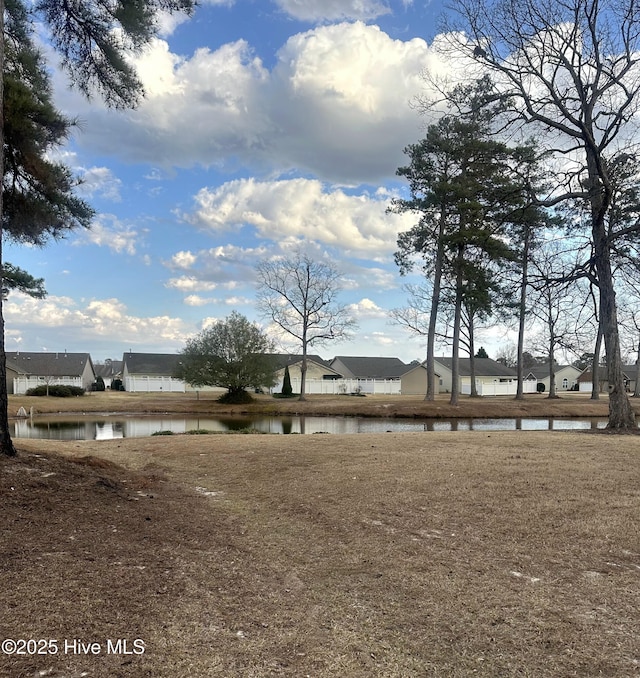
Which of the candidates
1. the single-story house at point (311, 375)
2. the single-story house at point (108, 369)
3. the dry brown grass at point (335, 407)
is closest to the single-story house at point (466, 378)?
the single-story house at point (311, 375)

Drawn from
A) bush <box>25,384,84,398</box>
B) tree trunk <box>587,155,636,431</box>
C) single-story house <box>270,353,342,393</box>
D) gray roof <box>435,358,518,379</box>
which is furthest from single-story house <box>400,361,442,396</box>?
tree trunk <box>587,155,636,431</box>

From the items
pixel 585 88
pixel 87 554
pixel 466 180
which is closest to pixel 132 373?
pixel 466 180

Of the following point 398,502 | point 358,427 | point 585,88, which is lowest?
point 358,427

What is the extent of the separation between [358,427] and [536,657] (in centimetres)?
2148

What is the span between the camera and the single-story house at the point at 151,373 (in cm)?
5412

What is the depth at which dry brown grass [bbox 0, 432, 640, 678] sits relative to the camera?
258 cm

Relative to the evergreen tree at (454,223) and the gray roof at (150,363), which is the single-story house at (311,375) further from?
the evergreen tree at (454,223)

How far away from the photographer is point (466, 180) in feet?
80.5

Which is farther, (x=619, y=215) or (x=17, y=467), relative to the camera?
(x=619, y=215)

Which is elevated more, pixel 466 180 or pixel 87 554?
pixel 466 180

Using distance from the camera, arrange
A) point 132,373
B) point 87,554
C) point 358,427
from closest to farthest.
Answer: point 87,554 → point 358,427 → point 132,373

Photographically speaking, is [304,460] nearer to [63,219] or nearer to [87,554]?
[87,554]

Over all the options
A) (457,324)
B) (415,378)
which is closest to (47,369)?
(415,378)

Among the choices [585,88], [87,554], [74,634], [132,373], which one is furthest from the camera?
[132,373]
